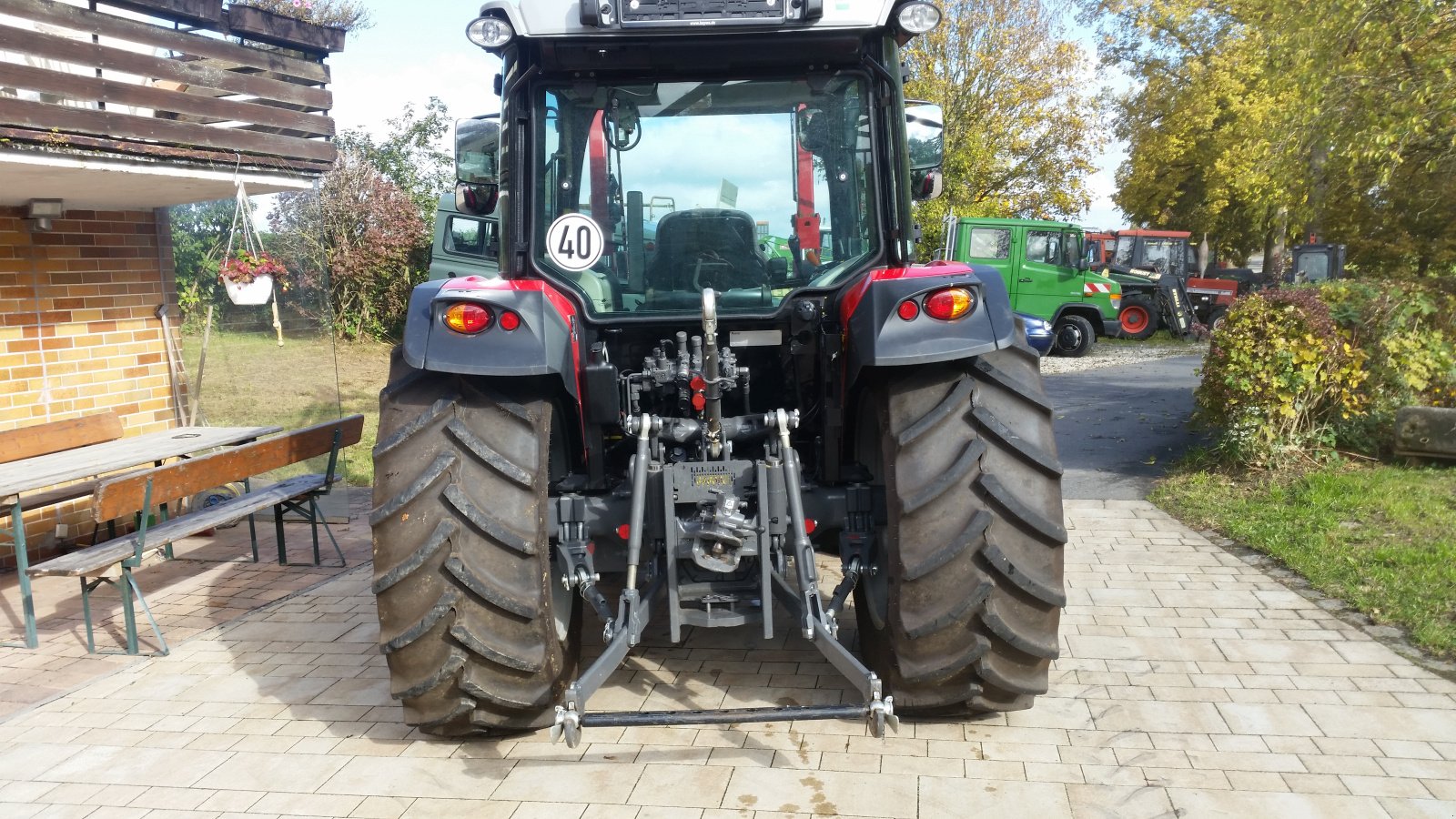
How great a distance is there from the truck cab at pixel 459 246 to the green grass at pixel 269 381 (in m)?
4.11

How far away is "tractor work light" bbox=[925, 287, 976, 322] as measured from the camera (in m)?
3.44

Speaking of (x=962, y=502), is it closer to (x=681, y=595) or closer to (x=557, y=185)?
(x=681, y=595)

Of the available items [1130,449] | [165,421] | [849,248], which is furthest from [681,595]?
[1130,449]

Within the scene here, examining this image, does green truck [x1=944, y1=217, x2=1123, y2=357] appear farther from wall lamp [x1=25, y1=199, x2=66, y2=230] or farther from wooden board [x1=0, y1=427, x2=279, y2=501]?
wall lamp [x1=25, y1=199, x2=66, y2=230]

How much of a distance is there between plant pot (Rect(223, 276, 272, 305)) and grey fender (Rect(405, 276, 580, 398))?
433 cm

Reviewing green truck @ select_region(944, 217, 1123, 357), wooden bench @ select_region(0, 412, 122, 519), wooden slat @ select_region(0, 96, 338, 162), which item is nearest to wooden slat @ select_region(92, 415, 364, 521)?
wooden bench @ select_region(0, 412, 122, 519)

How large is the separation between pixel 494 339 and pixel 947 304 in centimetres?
142

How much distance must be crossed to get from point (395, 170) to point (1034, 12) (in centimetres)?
1313

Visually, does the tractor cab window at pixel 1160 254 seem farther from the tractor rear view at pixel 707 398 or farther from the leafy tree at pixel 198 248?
the tractor rear view at pixel 707 398

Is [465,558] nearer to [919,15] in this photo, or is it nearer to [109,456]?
[919,15]

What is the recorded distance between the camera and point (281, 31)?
7602 mm

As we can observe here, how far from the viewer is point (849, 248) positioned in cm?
408

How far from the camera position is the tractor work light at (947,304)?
11.3 ft

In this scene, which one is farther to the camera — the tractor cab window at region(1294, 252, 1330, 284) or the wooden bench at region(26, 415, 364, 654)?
the tractor cab window at region(1294, 252, 1330, 284)
